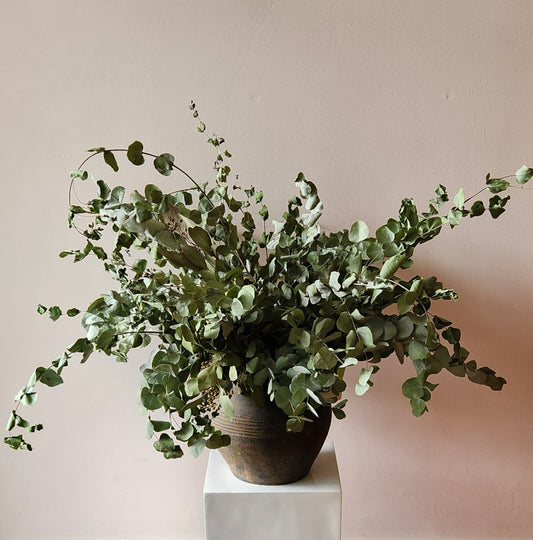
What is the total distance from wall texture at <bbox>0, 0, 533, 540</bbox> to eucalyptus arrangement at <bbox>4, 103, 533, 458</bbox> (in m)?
0.31

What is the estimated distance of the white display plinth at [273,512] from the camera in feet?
3.79

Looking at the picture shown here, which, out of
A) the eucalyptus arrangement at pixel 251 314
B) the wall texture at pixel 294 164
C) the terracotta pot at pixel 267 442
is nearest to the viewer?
the eucalyptus arrangement at pixel 251 314

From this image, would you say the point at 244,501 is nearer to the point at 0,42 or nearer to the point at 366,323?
the point at 366,323

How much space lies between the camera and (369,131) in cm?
143

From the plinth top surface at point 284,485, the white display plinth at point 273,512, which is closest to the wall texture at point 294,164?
the plinth top surface at point 284,485

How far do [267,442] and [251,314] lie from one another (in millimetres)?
220

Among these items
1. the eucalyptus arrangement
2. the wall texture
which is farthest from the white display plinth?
the wall texture

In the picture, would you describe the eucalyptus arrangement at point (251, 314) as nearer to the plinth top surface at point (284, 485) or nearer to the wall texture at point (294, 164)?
the plinth top surface at point (284, 485)

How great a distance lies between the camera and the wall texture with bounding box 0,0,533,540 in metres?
1.41

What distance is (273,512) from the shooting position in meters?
1.16

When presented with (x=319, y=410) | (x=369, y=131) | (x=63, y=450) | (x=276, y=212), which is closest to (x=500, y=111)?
(x=369, y=131)

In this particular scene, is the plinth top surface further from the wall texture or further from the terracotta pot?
the wall texture

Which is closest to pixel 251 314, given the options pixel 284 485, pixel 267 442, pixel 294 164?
pixel 267 442

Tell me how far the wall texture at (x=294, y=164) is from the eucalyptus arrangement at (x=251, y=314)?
0.31m
